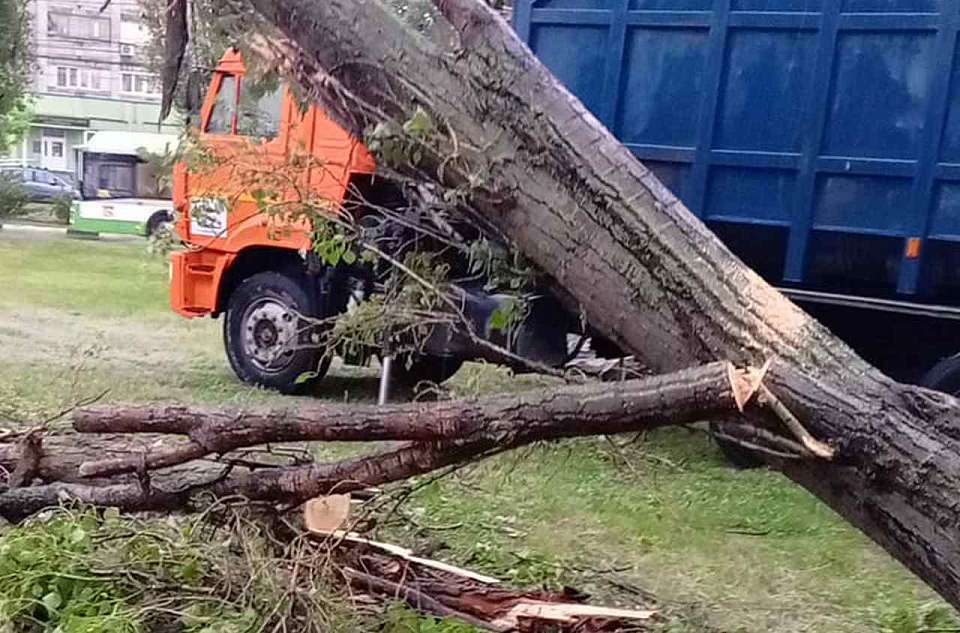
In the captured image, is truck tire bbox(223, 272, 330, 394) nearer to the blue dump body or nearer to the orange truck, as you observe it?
the orange truck

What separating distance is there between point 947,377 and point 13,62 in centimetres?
2022

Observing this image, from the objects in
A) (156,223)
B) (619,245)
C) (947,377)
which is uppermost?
(619,245)

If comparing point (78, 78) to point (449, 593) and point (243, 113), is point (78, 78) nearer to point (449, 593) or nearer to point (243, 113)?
point (243, 113)

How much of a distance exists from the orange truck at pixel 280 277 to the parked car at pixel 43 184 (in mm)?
20754

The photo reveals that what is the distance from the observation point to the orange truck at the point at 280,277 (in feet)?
22.6

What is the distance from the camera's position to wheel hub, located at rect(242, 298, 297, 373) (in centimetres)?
845

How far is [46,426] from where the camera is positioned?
4457 millimetres

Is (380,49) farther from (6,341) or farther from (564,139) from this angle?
(6,341)

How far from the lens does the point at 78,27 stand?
45.0 meters

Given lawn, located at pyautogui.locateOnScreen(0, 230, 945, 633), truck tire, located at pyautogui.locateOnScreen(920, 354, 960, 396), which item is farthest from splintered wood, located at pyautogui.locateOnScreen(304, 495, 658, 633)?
truck tire, located at pyautogui.locateOnScreen(920, 354, 960, 396)

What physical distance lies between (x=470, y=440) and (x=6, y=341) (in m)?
8.16

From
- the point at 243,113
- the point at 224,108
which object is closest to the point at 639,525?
the point at 243,113

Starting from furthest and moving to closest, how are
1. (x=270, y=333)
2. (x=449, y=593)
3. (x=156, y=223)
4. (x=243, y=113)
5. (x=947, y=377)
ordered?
1. (x=156, y=223)
2. (x=270, y=333)
3. (x=243, y=113)
4. (x=947, y=377)
5. (x=449, y=593)

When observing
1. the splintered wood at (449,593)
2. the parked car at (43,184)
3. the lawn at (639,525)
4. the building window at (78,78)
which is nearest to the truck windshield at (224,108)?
the lawn at (639,525)
